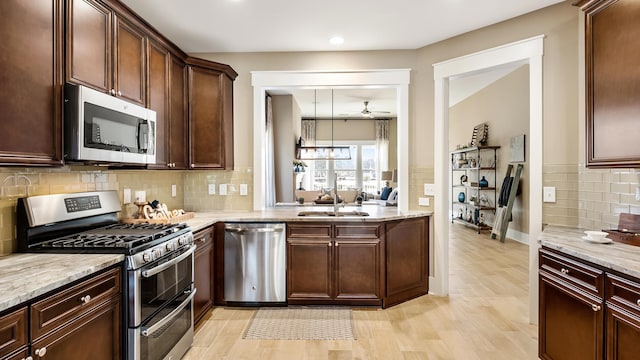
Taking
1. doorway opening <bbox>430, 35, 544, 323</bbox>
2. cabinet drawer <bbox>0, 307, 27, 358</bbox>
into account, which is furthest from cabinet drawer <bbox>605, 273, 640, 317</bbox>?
cabinet drawer <bbox>0, 307, 27, 358</bbox>

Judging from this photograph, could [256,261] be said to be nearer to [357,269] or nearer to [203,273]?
[203,273]

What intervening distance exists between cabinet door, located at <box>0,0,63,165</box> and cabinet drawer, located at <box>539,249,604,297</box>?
9.16ft

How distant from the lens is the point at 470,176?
8406mm

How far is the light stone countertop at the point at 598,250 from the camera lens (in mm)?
1647

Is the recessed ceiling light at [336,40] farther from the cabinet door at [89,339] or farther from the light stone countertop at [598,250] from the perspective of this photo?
the cabinet door at [89,339]

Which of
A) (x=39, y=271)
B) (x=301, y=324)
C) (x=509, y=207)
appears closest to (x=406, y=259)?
(x=301, y=324)

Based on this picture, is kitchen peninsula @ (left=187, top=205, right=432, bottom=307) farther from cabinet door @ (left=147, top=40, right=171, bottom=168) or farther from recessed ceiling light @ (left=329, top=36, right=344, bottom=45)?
recessed ceiling light @ (left=329, top=36, right=344, bottom=45)

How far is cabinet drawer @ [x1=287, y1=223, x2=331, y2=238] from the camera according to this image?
3330 mm

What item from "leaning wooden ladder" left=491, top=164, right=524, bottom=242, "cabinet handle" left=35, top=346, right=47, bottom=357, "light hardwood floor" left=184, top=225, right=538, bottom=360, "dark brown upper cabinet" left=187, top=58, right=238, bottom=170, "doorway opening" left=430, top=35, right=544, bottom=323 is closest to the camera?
"cabinet handle" left=35, top=346, right=47, bottom=357

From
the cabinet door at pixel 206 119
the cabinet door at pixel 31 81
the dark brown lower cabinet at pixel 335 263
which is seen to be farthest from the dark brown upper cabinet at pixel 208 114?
the cabinet door at pixel 31 81

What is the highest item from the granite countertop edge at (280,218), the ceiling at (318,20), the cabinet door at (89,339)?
the ceiling at (318,20)

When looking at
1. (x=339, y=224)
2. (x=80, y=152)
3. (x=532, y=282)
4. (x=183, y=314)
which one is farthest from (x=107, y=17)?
(x=532, y=282)

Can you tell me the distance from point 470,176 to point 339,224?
6128 millimetres

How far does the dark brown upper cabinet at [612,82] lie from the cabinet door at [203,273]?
9.53 feet
